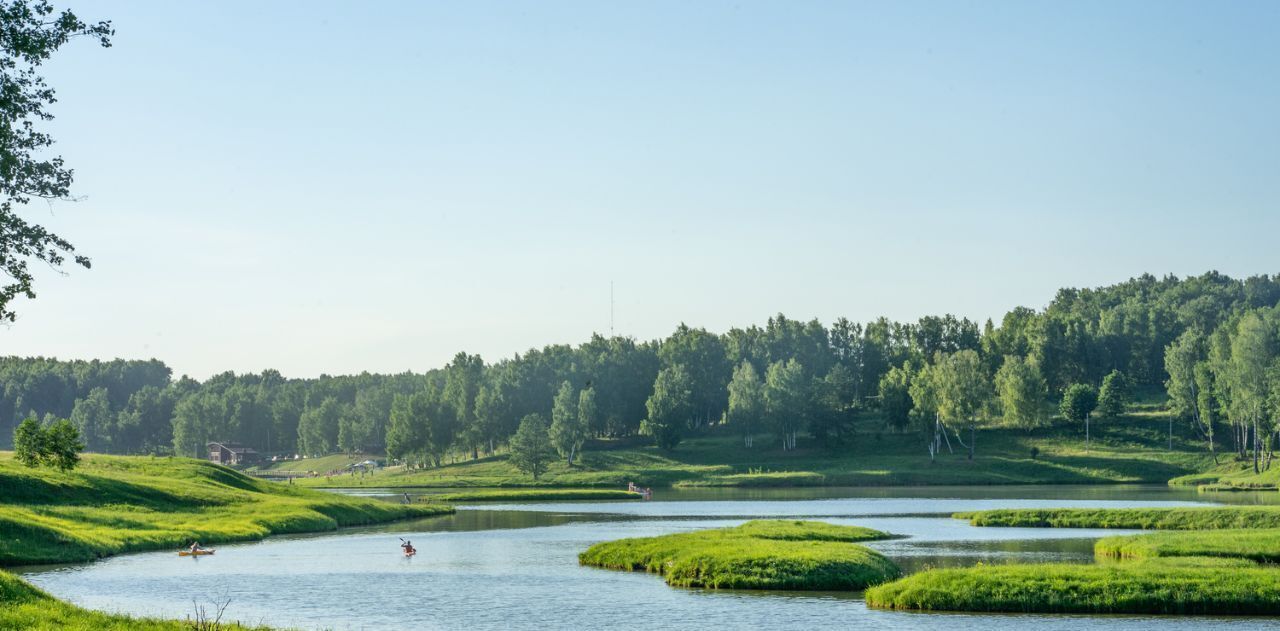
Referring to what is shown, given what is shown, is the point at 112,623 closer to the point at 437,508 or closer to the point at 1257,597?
the point at 1257,597

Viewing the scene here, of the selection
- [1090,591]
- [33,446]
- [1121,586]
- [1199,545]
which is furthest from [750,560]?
[33,446]

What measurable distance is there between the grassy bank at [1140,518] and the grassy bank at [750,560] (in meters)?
21.8

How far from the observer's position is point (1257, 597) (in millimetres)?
51781

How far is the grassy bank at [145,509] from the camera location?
8000 cm

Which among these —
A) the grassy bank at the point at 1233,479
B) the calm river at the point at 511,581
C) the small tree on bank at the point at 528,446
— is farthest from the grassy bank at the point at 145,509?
the grassy bank at the point at 1233,479

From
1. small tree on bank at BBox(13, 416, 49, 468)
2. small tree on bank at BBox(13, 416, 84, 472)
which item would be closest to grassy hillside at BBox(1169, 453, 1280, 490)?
small tree on bank at BBox(13, 416, 84, 472)

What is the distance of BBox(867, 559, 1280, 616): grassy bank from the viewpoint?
171 feet

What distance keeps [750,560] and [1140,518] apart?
40.8 meters

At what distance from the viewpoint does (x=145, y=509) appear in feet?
338

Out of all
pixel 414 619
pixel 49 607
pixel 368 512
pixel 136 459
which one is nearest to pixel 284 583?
pixel 414 619

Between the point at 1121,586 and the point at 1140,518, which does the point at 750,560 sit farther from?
the point at 1140,518

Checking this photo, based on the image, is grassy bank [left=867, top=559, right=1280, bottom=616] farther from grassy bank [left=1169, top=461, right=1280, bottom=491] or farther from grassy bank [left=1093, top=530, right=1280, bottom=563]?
grassy bank [left=1169, top=461, right=1280, bottom=491]

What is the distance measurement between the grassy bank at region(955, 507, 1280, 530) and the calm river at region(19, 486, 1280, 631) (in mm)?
3790

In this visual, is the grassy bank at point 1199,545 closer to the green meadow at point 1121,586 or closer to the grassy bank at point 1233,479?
the green meadow at point 1121,586
